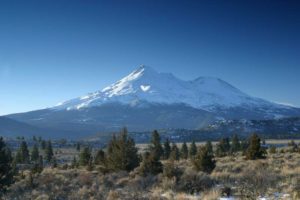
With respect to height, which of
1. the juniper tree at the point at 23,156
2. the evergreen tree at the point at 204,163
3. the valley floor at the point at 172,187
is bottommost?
the juniper tree at the point at 23,156

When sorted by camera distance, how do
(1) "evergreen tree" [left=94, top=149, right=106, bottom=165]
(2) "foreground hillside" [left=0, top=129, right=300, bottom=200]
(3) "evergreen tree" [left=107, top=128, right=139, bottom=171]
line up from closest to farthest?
(2) "foreground hillside" [left=0, top=129, right=300, bottom=200], (3) "evergreen tree" [left=107, top=128, right=139, bottom=171], (1) "evergreen tree" [left=94, top=149, right=106, bottom=165]

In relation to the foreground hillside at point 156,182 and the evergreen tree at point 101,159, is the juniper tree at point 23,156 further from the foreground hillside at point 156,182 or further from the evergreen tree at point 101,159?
the foreground hillside at point 156,182

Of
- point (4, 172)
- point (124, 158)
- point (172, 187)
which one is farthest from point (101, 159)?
point (172, 187)

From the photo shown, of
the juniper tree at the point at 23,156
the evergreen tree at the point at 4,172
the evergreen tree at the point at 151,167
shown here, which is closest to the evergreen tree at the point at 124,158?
the evergreen tree at the point at 151,167

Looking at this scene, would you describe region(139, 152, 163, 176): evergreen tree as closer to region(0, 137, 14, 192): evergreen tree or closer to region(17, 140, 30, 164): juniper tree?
region(0, 137, 14, 192): evergreen tree

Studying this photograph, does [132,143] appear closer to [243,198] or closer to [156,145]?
[243,198]

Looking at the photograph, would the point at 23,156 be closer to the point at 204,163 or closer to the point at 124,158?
the point at 124,158

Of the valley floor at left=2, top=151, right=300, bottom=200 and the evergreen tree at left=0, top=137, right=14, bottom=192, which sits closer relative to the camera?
the valley floor at left=2, top=151, right=300, bottom=200

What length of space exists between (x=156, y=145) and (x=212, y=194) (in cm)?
4444

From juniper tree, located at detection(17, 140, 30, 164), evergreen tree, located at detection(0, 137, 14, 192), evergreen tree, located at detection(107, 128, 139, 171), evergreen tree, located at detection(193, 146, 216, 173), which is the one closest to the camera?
evergreen tree, located at detection(0, 137, 14, 192)

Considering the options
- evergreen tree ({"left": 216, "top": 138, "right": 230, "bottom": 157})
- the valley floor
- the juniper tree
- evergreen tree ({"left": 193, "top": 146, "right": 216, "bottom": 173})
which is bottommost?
the juniper tree

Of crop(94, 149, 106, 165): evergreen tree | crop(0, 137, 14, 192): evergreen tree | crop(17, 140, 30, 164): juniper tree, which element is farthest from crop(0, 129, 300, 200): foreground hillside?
crop(17, 140, 30, 164): juniper tree

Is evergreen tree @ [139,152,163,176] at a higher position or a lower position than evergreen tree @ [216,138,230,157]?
higher

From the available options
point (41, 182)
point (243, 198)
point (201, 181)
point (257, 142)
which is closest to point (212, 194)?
point (243, 198)
